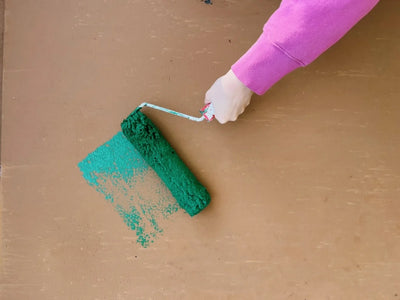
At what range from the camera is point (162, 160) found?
2.80 ft

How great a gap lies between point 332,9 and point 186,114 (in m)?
0.43

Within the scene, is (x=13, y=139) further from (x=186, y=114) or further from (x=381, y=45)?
(x=381, y=45)

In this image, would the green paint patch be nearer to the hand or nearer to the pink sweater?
the hand

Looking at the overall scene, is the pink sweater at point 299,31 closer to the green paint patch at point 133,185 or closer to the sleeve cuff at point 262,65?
the sleeve cuff at point 262,65

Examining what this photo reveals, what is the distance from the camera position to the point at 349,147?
35.8 inches

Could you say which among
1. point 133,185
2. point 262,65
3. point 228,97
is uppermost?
point 262,65

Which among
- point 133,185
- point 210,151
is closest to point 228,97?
point 210,151

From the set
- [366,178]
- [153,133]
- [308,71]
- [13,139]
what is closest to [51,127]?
[13,139]

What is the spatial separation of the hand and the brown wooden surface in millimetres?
62

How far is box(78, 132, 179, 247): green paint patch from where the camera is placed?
911mm

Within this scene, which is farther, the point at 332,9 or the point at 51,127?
the point at 51,127

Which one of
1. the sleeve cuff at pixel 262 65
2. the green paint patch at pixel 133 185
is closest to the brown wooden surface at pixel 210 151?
the green paint patch at pixel 133 185

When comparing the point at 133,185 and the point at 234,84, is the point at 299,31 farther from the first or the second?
the point at 133,185

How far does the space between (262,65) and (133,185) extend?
444mm
